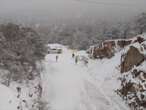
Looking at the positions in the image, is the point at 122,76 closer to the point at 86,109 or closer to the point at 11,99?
the point at 86,109

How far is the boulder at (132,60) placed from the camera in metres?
25.2

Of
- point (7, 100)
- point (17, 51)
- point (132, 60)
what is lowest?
point (7, 100)

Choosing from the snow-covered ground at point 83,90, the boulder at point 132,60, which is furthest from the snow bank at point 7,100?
the boulder at point 132,60

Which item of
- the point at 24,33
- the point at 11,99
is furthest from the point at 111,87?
the point at 11,99

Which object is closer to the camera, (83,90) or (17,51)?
(17,51)

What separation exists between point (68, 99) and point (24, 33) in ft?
27.9

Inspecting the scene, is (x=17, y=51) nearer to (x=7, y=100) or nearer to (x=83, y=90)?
(x=83, y=90)

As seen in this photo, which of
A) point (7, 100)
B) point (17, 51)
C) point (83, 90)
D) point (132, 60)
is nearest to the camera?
point (7, 100)

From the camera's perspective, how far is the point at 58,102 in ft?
65.9

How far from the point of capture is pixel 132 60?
26.3m

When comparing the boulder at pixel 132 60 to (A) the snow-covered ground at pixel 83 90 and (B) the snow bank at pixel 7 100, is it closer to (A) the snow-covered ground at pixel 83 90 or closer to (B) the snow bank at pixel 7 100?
(A) the snow-covered ground at pixel 83 90

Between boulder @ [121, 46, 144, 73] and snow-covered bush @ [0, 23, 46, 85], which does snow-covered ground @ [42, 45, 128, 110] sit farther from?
snow-covered bush @ [0, 23, 46, 85]

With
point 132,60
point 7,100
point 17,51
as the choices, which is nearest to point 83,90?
point 132,60

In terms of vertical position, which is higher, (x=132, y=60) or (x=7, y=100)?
(x=132, y=60)
